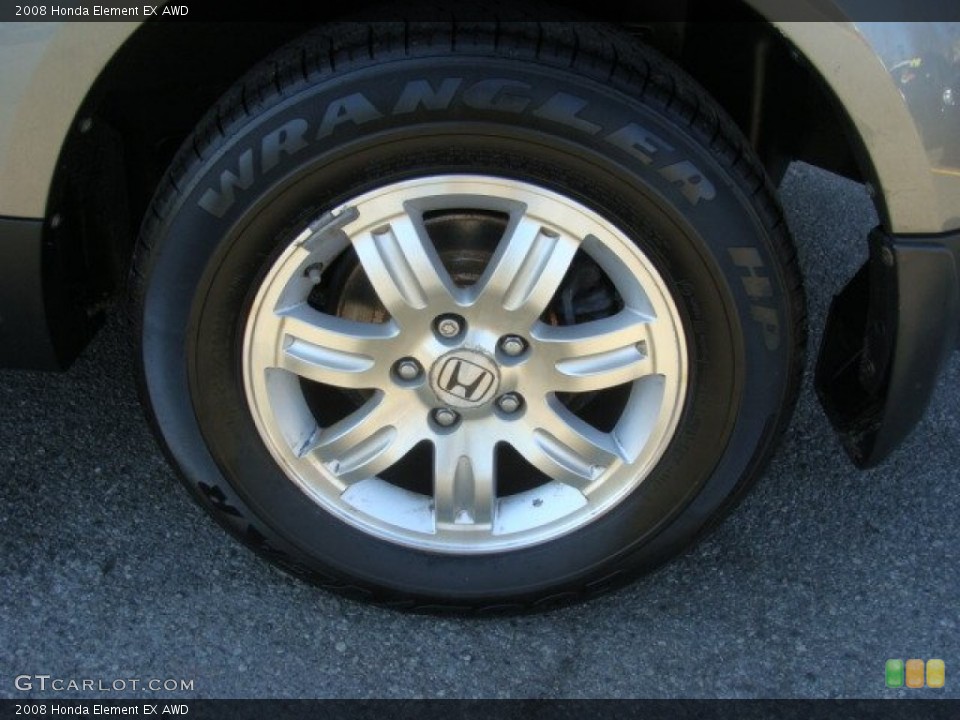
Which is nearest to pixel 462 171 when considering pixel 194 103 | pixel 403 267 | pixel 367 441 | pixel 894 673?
pixel 403 267

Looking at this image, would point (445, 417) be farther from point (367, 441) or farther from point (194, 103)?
point (194, 103)

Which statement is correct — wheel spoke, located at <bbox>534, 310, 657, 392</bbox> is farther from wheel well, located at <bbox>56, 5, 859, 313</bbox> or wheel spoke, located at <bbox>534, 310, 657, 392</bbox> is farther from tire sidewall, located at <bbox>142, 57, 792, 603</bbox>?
wheel well, located at <bbox>56, 5, 859, 313</bbox>

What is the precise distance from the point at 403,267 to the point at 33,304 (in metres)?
0.62

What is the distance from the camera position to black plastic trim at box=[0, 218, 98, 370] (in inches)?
73.6

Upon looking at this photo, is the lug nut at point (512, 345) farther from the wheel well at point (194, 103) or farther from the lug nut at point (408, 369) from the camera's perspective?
the wheel well at point (194, 103)

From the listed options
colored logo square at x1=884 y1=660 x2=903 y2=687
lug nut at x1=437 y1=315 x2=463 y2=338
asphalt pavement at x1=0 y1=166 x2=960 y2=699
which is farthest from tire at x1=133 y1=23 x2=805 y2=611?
colored logo square at x1=884 y1=660 x2=903 y2=687

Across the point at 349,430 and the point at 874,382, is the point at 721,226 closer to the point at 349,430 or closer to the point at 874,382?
the point at 874,382

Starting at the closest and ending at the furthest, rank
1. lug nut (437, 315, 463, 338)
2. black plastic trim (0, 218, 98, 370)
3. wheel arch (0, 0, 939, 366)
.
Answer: wheel arch (0, 0, 939, 366) < black plastic trim (0, 218, 98, 370) < lug nut (437, 315, 463, 338)

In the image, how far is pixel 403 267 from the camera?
1.94 metres

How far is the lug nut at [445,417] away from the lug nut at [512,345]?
15cm

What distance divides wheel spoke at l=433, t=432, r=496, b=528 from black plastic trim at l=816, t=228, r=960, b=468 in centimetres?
65

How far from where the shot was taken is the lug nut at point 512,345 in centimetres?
199

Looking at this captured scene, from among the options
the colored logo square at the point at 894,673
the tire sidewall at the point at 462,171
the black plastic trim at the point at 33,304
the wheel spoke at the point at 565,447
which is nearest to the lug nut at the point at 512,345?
the wheel spoke at the point at 565,447

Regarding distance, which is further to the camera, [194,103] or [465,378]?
[194,103]
